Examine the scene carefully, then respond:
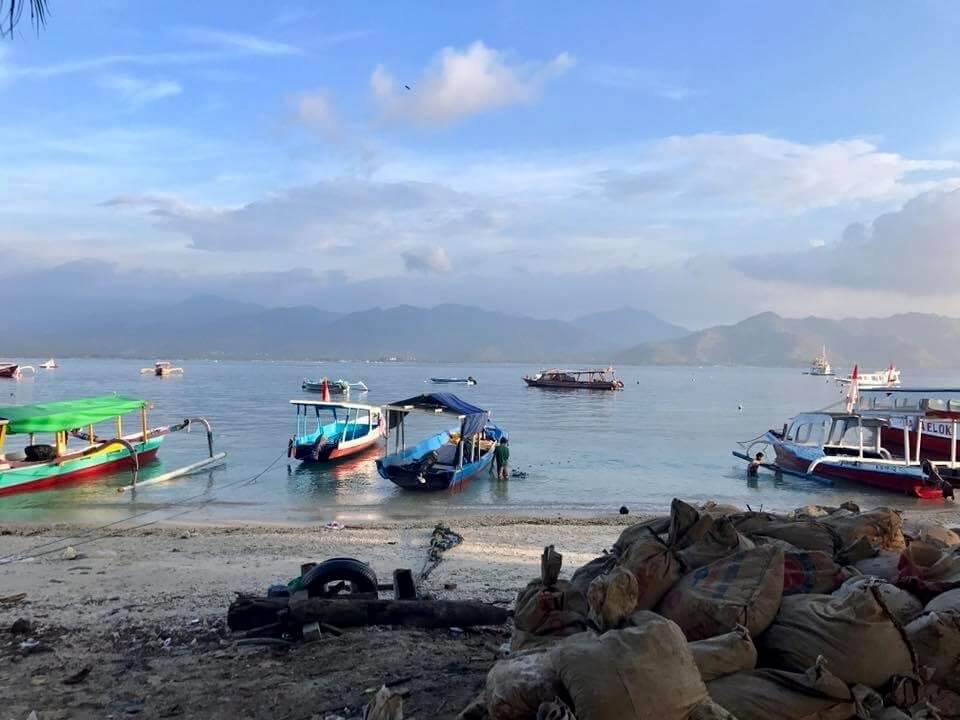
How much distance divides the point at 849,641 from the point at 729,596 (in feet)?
2.19

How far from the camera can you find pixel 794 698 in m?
3.80

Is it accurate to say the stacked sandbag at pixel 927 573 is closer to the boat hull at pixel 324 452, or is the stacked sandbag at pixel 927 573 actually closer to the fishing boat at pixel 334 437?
the fishing boat at pixel 334 437

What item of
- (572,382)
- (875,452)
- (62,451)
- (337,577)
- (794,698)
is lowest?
(875,452)

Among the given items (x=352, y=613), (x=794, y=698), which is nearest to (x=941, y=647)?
(x=794, y=698)

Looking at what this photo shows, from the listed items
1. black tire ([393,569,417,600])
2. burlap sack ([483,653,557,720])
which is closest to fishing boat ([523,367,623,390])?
black tire ([393,569,417,600])

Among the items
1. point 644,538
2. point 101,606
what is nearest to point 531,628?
point 644,538

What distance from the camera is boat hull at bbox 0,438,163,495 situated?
20.5 metres

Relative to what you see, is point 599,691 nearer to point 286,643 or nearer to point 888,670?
point 888,670

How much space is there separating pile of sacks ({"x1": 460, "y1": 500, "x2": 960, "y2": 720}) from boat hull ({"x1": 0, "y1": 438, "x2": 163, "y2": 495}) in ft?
65.5

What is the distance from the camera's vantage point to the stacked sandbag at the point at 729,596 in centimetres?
439

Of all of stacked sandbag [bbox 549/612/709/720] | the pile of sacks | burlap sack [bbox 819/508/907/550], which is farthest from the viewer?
burlap sack [bbox 819/508/907/550]

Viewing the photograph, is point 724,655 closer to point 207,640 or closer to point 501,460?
point 207,640

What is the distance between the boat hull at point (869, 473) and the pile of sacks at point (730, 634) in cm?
1867

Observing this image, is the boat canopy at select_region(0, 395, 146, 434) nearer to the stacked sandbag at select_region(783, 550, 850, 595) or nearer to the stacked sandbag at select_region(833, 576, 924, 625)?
the stacked sandbag at select_region(783, 550, 850, 595)
